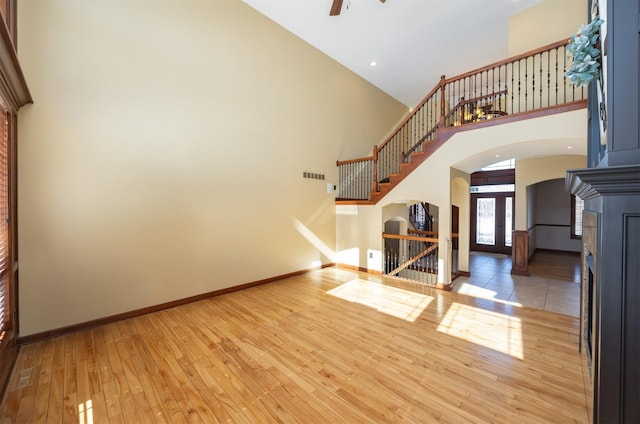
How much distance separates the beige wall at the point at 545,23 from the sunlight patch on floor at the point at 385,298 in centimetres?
533

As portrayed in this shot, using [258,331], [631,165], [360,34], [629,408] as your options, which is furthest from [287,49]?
[629,408]

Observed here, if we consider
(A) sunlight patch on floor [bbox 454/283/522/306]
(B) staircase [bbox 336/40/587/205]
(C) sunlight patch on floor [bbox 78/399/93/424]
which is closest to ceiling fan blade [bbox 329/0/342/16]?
(B) staircase [bbox 336/40/587/205]

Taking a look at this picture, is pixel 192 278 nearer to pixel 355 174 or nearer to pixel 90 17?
pixel 90 17

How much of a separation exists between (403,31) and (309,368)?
663 cm

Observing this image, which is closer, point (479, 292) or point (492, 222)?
point (479, 292)

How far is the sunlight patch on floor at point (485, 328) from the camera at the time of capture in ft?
9.37

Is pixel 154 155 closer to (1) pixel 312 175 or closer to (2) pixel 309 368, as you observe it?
(1) pixel 312 175

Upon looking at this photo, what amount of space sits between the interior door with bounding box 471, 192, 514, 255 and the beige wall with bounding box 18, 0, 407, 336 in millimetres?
6646

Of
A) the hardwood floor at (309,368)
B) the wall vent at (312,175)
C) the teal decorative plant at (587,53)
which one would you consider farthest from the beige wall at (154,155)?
the teal decorative plant at (587,53)

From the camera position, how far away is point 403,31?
5.71m

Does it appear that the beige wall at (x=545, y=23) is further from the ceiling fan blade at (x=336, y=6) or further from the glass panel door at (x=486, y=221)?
the glass panel door at (x=486, y=221)

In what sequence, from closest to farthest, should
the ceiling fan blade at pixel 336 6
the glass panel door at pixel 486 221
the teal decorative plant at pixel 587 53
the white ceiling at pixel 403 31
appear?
the teal decorative plant at pixel 587 53 → the ceiling fan blade at pixel 336 6 → the white ceiling at pixel 403 31 → the glass panel door at pixel 486 221

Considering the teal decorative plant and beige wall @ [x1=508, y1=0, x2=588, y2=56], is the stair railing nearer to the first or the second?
beige wall @ [x1=508, y1=0, x2=588, y2=56]

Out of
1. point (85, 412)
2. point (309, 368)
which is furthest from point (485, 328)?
point (85, 412)
